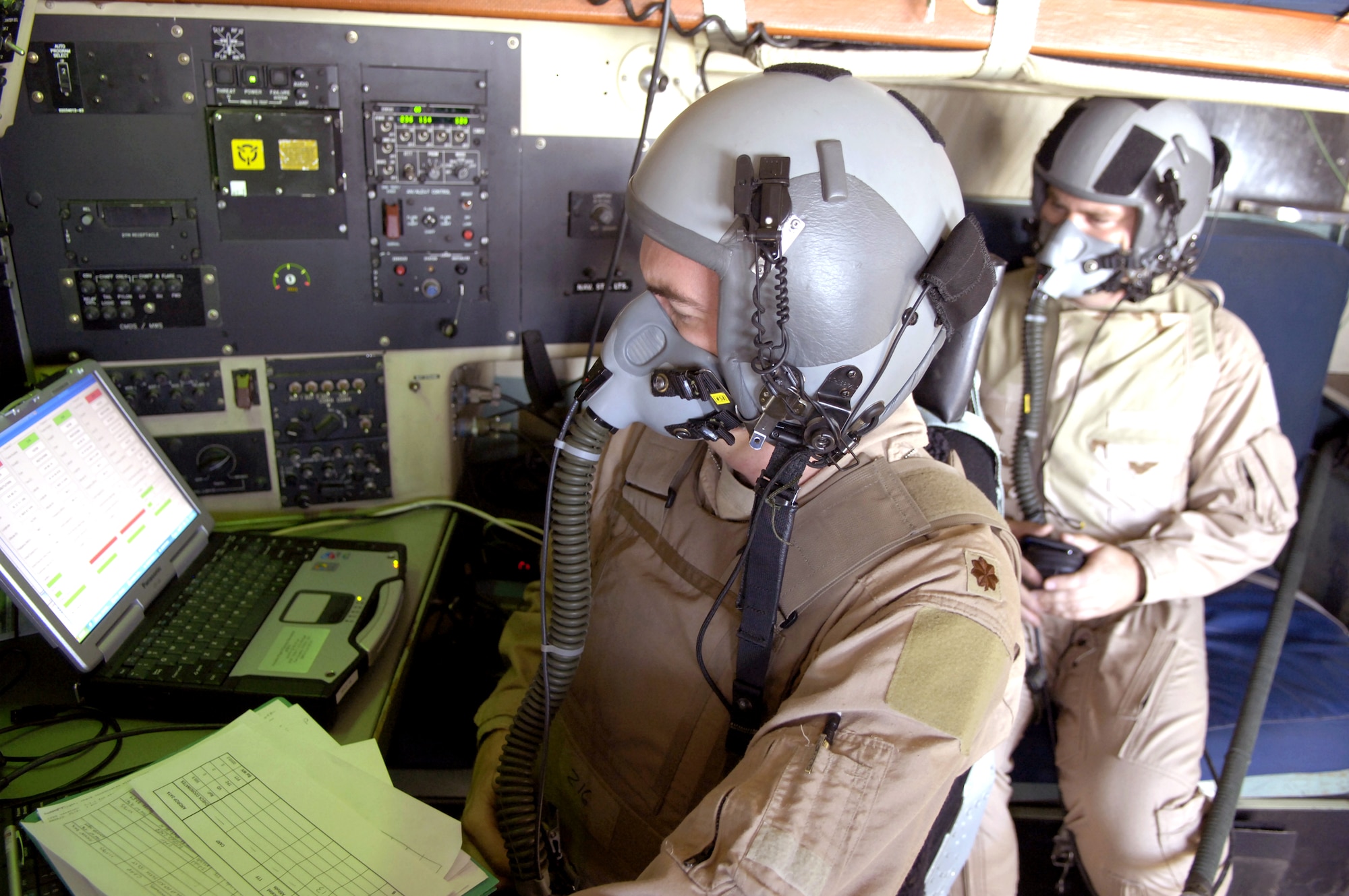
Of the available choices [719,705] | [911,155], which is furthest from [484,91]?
[719,705]

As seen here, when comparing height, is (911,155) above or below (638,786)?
above

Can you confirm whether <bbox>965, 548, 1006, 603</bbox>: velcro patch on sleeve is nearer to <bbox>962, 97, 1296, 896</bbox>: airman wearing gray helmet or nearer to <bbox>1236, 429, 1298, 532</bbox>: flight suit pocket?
<bbox>962, 97, 1296, 896</bbox>: airman wearing gray helmet

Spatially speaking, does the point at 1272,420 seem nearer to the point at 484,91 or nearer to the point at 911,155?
the point at 911,155

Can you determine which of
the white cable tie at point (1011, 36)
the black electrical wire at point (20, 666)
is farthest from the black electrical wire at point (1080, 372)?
the black electrical wire at point (20, 666)

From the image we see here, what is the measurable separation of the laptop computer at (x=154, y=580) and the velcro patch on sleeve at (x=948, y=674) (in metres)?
0.77

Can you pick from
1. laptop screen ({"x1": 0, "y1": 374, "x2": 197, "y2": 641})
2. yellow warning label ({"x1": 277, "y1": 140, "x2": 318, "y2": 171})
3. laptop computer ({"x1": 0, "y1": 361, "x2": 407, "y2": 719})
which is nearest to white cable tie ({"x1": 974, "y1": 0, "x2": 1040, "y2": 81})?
yellow warning label ({"x1": 277, "y1": 140, "x2": 318, "y2": 171})

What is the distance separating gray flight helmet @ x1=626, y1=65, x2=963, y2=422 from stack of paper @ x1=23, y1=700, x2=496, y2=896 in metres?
0.61

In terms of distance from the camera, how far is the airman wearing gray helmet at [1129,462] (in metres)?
1.77

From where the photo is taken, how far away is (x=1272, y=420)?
1.99m

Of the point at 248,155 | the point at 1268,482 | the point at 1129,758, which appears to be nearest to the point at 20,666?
the point at 248,155

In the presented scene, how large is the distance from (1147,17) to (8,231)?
2014mm

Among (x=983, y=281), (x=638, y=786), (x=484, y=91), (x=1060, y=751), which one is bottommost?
(x=1060, y=751)

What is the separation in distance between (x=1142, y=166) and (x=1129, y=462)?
0.67m

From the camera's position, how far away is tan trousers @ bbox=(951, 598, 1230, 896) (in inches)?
67.1
